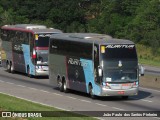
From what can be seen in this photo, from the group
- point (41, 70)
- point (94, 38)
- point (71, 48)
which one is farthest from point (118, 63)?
point (41, 70)

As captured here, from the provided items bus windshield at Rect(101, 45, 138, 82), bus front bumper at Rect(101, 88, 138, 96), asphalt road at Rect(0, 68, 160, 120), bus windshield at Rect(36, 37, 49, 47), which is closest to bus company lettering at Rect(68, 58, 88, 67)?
asphalt road at Rect(0, 68, 160, 120)

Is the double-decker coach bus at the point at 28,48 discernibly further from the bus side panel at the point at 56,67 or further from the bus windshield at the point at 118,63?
the bus windshield at the point at 118,63

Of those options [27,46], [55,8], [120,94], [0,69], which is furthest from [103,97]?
[55,8]

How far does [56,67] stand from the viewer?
1447 inches

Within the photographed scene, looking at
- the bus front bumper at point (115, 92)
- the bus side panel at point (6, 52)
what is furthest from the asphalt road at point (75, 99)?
the bus side panel at point (6, 52)

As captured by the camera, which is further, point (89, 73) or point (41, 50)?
point (41, 50)

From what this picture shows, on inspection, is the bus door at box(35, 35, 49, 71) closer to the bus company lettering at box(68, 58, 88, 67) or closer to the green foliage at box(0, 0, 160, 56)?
the bus company lettering at box(68, 58, 88, 67)

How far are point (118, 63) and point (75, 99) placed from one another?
2826 millimetres

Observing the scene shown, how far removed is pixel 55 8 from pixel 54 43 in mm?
90300

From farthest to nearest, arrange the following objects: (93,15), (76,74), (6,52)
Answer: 1. (93,15)
2. (6,52)
3. (76,74)

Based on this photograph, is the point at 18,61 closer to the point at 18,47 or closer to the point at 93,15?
the point at 18,47

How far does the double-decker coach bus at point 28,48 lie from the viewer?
1710 inches

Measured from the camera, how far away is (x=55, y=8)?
127 meters

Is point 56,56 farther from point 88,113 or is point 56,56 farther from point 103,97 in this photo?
point 88,113
